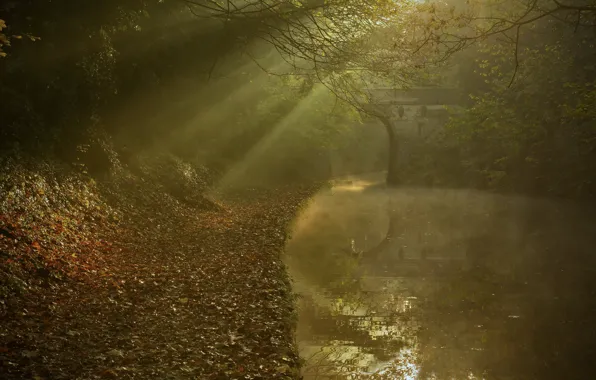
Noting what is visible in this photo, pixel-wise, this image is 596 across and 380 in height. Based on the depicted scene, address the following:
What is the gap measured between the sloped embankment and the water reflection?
912mm

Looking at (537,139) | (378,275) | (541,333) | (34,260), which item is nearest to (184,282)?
(34,260)

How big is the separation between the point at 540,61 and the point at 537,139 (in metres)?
4.22

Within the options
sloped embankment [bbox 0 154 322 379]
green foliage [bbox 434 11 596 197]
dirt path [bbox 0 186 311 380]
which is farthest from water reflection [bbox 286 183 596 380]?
green foliage [bbox 434 11 596 197]

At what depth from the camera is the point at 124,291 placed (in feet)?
26.5

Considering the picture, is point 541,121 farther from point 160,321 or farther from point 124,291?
point 160,321

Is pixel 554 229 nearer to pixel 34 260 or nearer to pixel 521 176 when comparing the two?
pixel 521 176

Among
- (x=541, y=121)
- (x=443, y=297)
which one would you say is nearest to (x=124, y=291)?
(x=443, y=297)

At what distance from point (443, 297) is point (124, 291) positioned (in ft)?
19.8

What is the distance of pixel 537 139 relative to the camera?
90.0 ft

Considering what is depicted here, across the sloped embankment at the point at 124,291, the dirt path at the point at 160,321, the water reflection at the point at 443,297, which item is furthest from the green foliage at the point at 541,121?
the dirt path at the point at 160,321

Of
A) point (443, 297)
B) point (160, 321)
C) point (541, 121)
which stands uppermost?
point (541, 121)

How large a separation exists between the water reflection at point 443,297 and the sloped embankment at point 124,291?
912 mm

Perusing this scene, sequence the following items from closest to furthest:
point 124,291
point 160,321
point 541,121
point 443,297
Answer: point 160,321 → point 124,291 → point 443,297 → point 541,121

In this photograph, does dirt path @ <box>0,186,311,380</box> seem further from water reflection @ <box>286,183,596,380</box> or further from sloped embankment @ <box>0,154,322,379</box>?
water reflection @ <box>286,183,596,380</box>
